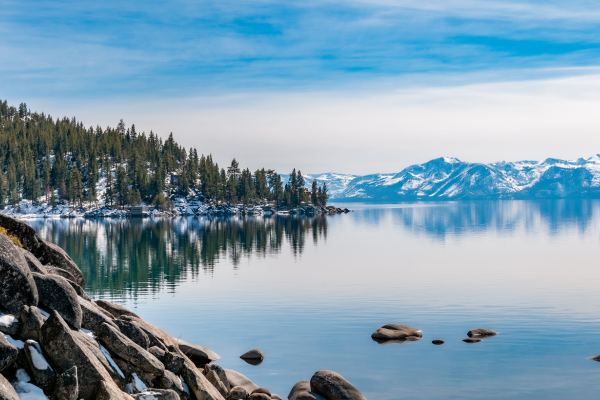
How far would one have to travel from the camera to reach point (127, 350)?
17766mm

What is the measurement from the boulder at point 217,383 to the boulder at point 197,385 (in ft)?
4.31

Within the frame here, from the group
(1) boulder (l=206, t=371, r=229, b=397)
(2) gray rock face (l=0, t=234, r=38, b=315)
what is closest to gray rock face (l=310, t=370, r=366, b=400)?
(1) boulder (l=206, t=371, r=229, b=397)

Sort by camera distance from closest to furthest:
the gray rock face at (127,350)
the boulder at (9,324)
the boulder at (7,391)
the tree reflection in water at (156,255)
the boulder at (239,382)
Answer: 1. the boulder at (7,391)
2. the boulder at (9,324)
3. the gray rock face at (127,350)
4. the boulder at (239,382)
5. the tree reflection in water at (156,255)

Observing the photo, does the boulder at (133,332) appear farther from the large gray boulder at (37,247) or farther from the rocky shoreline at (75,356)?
the large gray boulder at (37,247)

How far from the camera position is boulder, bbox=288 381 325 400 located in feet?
71.1

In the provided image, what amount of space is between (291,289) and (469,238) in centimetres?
6606

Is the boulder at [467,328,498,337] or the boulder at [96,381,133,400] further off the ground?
the boulder at [96,381,133,400]

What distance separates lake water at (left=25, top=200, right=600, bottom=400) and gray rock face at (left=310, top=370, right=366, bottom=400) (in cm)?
280

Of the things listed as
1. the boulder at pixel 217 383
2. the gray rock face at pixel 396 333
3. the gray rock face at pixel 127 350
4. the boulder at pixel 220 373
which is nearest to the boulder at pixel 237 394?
the boulder at pixel 217 383

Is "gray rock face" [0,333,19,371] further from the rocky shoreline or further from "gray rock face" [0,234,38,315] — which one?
"gray rock face" [0,234,38,315]

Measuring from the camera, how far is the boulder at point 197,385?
18.6 metres

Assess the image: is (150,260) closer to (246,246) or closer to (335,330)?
(246,246)

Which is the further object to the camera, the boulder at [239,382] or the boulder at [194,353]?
the boulder at [194,353]

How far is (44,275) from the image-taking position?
17.4m
